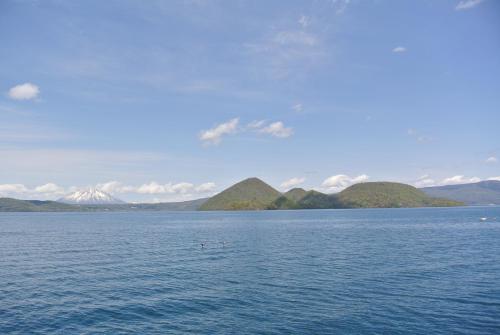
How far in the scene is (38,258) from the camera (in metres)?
87.6

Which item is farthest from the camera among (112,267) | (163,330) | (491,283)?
(112,267)

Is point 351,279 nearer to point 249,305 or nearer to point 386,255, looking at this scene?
point 249,305

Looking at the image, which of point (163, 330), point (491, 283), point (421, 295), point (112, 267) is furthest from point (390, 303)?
point (112, 267)

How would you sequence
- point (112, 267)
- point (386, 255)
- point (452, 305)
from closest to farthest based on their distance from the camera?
1. point (452, 305)
2. point (112, 267)
3. point (386, 255)

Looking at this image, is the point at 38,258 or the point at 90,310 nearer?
the point at 90,310

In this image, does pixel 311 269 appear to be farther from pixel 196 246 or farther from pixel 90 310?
pixel 196 246

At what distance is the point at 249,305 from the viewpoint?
155ft

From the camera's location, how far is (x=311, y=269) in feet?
229

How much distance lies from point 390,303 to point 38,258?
7926 cm

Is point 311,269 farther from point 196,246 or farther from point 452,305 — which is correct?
point 196,246

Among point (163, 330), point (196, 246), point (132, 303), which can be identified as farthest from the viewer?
point (196, 246)

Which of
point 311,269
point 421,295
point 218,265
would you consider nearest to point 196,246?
point 218,265

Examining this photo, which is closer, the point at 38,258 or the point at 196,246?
the point at 38,258

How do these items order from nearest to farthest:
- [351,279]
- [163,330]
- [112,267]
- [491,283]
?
[163,330], [491,283], [351,279], [112,267]
